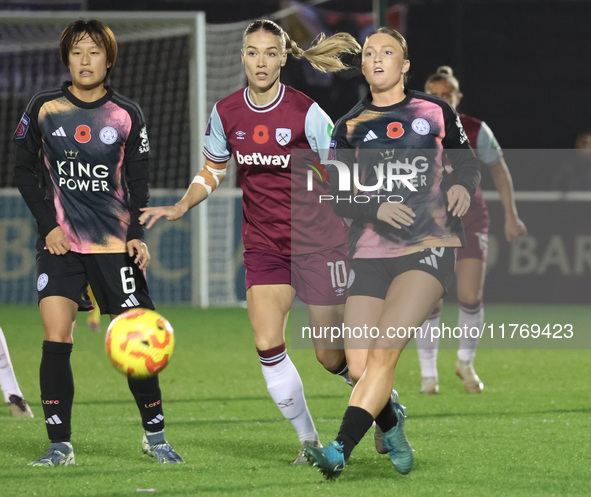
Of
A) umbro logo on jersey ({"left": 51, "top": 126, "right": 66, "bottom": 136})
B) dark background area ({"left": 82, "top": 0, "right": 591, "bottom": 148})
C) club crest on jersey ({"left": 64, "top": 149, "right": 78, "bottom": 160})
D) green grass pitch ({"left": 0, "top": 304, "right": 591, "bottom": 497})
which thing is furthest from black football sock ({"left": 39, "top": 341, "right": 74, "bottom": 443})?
dark background area ({"left": 82, "top": 0, "right": 591, "bottom": 148})

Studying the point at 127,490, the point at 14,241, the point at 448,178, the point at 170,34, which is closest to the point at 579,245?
the point at 170,34

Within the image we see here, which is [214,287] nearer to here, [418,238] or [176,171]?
[176,171]

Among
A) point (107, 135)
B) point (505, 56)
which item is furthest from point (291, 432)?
point (505, 56)

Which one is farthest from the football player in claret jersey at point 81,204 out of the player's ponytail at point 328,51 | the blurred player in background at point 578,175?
the blurred player in background at point 578,175

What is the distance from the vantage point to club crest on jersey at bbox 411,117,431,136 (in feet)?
15.8

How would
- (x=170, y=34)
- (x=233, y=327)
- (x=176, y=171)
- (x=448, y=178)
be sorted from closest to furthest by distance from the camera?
(x=448, y=178) → (x=233, y=327) → (x=170, y=34) → (x=176, y=171)

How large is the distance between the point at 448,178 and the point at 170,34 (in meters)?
9.73

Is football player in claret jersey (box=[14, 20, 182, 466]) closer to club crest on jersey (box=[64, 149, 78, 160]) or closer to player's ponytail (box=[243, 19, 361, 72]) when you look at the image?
club crest on jersey (box=[64, 149, 78, 160])

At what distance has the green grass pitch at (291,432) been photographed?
15.2 ft

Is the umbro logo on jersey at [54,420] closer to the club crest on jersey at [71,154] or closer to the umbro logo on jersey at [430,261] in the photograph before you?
the club crest on jersey at [71,154]

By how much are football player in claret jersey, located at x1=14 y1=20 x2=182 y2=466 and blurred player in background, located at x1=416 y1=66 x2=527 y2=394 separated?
2981 mm

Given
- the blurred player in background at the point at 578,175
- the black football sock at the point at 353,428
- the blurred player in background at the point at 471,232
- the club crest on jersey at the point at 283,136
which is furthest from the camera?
the blurred player in background at the point at 578,175

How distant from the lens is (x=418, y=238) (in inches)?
189

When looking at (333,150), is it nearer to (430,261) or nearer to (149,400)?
(430,261)
